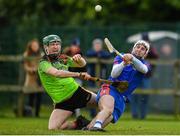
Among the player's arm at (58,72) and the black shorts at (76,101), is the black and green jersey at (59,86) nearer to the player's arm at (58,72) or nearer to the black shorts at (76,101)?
the black shorts at (76,101)

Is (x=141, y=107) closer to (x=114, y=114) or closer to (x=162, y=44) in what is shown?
(x=162, y=44)

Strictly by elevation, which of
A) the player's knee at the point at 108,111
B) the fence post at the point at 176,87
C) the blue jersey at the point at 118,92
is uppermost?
the blue jersey at the point at 118,92

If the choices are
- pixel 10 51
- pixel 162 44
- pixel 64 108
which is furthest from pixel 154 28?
pixel 64 108

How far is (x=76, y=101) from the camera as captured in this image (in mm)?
16375

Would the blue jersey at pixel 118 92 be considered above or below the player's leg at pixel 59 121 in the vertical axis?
above

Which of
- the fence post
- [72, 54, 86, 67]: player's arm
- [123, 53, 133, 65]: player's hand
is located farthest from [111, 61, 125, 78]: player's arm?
the fence post

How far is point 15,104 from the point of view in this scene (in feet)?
85.0

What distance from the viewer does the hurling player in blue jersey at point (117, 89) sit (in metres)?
15.7

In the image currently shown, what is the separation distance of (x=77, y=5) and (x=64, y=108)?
16.6 meters

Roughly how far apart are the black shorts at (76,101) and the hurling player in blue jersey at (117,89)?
0.30m

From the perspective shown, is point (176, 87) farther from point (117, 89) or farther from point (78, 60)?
point (78, 60)

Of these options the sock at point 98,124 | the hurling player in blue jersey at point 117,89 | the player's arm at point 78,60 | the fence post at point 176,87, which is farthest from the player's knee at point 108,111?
the fence post at point 176,87

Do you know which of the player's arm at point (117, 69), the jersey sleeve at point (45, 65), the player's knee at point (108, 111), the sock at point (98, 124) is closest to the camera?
the sock at point (98, 124)

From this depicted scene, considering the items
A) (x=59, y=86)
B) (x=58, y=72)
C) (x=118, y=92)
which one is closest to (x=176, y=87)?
(x=118, y=92)
